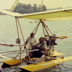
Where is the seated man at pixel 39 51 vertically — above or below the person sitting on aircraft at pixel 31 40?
below

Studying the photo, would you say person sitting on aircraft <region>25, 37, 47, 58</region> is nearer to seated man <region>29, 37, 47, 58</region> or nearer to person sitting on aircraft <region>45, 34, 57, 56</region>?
seated man <region>29, 37, 47, 58</region>

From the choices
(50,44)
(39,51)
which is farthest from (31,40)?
(50,44)

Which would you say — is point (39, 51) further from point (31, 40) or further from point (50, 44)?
point (50, 44)

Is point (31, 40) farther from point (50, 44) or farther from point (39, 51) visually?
point (50, 44)

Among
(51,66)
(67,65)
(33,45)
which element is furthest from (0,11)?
(67,65)

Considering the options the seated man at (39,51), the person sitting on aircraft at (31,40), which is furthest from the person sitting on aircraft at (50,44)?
the person sitting on aircraft at (31,40)

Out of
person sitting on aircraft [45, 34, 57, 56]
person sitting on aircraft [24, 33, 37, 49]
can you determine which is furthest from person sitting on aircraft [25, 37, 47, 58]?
person sitting on aircraft [45, 34, 57, 56]

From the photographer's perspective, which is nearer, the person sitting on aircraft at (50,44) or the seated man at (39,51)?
the seated man at (39,51)

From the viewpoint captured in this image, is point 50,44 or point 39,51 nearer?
point 39,51

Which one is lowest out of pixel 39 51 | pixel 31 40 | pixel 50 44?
pixel 39 51

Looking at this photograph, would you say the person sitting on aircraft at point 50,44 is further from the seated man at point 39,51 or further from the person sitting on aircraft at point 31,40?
the person sitting on aircraft at point 31,40

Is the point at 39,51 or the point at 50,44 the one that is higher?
the point at 50,44

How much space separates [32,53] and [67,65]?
2828 mm

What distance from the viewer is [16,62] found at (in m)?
12.5
